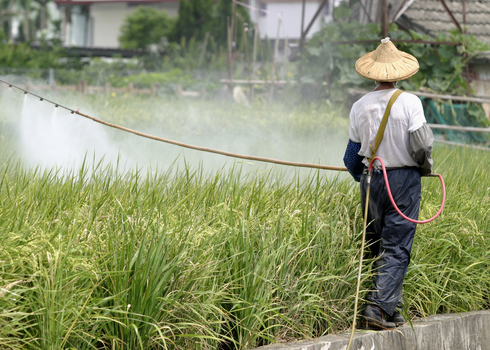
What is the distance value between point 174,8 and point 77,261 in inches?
1957

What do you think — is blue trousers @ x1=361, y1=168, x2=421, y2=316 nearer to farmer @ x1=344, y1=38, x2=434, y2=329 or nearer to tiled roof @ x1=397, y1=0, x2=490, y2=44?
farmer @ x1=344, y1=38, x2=434, y2=329

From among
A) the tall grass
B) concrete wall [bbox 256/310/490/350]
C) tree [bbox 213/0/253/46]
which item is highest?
tree [bbox 213/0/253/46]

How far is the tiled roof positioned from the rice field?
871 centimetres

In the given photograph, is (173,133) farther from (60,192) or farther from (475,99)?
(60,192)

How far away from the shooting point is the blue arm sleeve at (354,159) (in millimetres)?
4000

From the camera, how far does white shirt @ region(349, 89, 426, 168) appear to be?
3.62 meters

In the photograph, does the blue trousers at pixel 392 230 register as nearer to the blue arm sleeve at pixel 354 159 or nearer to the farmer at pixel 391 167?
the farmer at pixel 391 167

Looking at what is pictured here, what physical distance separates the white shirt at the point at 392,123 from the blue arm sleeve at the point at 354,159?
18 cm

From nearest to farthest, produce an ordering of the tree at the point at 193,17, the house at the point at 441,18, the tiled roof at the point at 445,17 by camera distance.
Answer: the house at the point at 441,18 → the tiled roof at the point at 445,17 → the tree at the point at 193,17

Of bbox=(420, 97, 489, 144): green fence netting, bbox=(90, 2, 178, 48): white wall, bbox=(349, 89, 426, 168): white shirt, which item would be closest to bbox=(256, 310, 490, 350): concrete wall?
bbox=(349, 89, 426, 168): white shirt

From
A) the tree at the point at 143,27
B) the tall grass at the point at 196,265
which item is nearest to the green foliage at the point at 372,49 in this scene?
the tall grass at the point at 196,265

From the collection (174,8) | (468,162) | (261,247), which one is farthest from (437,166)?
(174,8)

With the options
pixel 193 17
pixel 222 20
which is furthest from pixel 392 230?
pixel 193 17

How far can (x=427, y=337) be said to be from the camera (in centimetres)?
373
